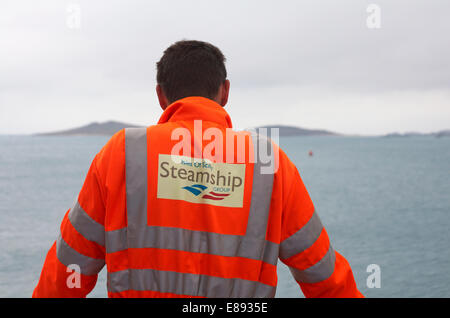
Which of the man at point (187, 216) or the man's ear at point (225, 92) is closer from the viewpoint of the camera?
the man at point (187, 216)

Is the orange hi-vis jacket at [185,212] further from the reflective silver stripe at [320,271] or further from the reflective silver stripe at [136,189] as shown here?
the reflective silver stripe at [320,271]

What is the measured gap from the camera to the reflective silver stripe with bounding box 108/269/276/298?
1.29 metres

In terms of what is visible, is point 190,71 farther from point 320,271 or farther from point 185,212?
point 320,271

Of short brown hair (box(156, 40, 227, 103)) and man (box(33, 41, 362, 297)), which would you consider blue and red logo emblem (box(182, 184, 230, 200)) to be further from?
short brown hair (box(156, 40, 227, 103))

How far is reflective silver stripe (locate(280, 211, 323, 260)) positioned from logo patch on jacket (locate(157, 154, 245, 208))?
222 millimetres

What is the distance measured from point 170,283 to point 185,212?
23 centimetres

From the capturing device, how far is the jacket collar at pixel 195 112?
1342mm

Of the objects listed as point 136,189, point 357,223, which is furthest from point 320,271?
point 357,223

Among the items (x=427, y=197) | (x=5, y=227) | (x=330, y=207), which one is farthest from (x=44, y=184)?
(x=427, y=197)

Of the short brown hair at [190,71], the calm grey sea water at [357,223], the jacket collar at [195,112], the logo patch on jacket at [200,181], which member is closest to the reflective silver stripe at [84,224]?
the logo patch on jacket at [200,181]

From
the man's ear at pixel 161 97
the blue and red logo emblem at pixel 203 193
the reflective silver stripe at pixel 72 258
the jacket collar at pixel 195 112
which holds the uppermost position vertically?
the man's ear at pixel 161 97

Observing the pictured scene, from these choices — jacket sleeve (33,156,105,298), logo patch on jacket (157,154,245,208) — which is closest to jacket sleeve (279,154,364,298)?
logo patch on jacket (157,154,245,208)

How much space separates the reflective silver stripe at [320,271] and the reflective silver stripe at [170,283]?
24cm
